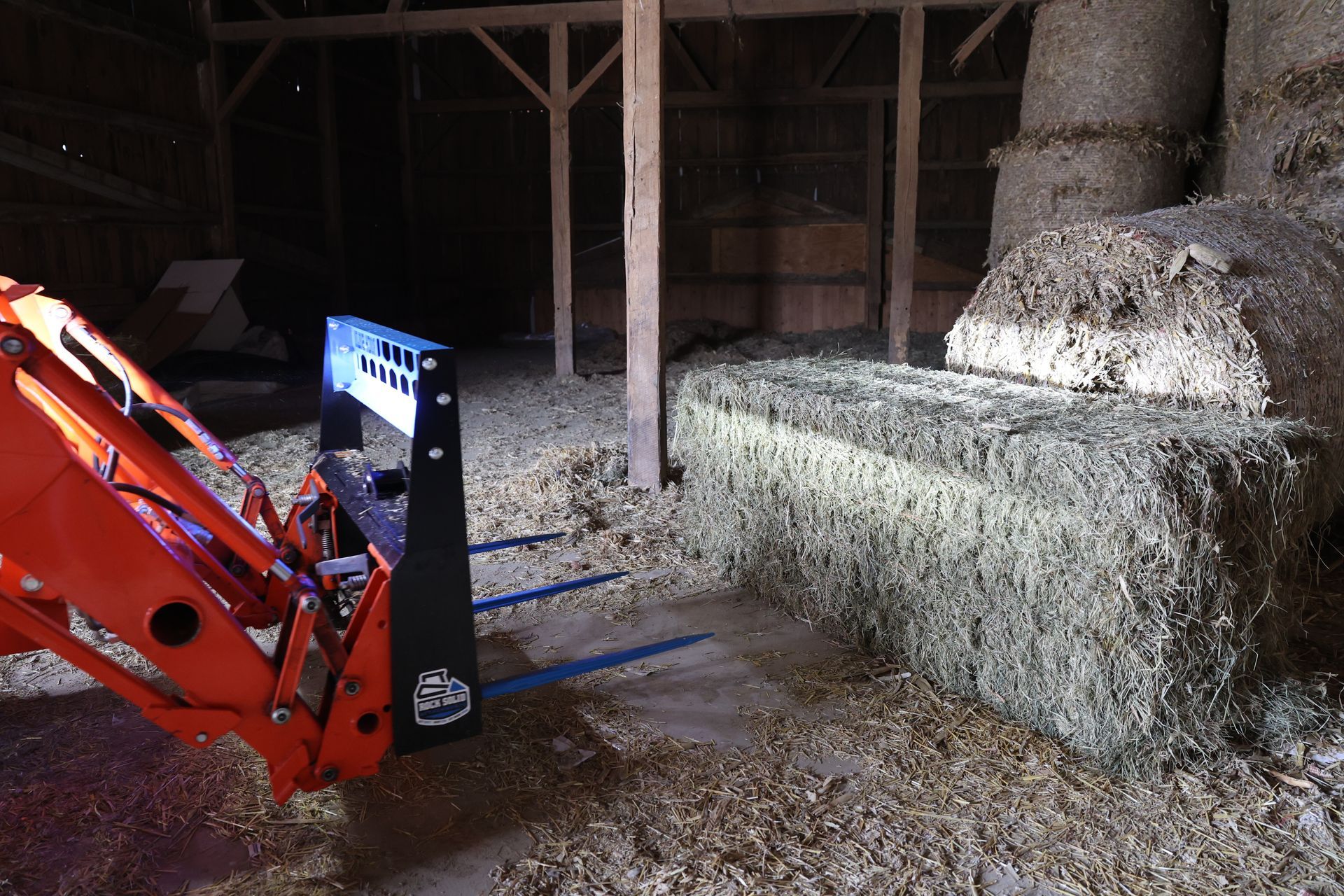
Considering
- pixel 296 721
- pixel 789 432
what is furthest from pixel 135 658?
pixel 789 432

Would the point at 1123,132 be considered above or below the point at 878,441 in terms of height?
above

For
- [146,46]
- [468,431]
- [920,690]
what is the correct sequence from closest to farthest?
[920,690] → [468,431] → [146,46]

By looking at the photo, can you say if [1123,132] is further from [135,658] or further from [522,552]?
[135,658]

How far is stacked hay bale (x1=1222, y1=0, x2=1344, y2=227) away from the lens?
408 cm

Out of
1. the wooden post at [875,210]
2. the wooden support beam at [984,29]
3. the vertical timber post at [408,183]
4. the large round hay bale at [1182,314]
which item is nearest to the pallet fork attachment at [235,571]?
the large round hay bale at [1182,314]

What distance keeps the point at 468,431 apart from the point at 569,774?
4.56 meters

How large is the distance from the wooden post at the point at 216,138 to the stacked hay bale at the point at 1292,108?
847 cm

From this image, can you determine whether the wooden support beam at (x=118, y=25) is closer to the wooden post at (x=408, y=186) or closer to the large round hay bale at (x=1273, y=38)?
the wooden post at (x=408, y=186)

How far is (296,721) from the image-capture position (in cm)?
195

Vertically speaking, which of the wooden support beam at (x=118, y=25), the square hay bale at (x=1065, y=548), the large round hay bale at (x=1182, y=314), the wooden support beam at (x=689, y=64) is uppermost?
the wooden support beam at (x=689, y=64)

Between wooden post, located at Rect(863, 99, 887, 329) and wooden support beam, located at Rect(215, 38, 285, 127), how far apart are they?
21.8ft

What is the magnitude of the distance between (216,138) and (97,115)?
129 cm

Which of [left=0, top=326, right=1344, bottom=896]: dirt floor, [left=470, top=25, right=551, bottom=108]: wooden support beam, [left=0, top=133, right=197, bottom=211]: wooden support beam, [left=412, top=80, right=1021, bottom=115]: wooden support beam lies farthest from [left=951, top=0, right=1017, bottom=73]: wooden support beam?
[left=0, top=133, right=197, bottom=211]: wooden support beam

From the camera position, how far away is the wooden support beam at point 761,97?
10.7m
